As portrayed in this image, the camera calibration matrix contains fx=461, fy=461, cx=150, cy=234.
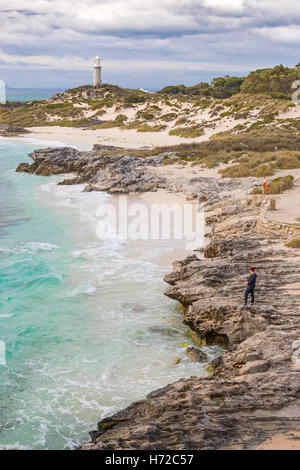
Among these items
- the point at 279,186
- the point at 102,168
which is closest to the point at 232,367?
the point at 279,186

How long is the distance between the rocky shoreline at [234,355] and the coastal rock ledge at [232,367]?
2cm

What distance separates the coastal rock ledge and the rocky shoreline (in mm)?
16

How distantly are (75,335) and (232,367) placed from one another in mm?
5072

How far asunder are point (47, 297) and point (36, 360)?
12.6ft

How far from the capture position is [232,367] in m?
9.27

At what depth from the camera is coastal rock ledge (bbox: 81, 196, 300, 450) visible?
6770mm

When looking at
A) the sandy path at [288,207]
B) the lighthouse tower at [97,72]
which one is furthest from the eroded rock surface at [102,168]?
the lighthouse tower at [97,72]

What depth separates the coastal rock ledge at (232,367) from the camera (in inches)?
267

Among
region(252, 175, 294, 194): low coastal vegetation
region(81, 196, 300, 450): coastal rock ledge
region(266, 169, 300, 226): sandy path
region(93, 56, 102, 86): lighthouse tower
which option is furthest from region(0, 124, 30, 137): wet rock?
region(81, 196, 300, 450): coastal rock ledge

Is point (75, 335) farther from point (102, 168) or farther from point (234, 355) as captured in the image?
point (102, 168)

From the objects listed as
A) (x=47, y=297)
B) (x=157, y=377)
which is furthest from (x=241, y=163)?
(x=157, y=377)

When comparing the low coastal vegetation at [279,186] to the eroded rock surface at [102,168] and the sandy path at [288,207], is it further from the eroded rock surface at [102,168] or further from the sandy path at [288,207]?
the eroded rock surface at [102,168]

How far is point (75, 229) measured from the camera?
22656mm
